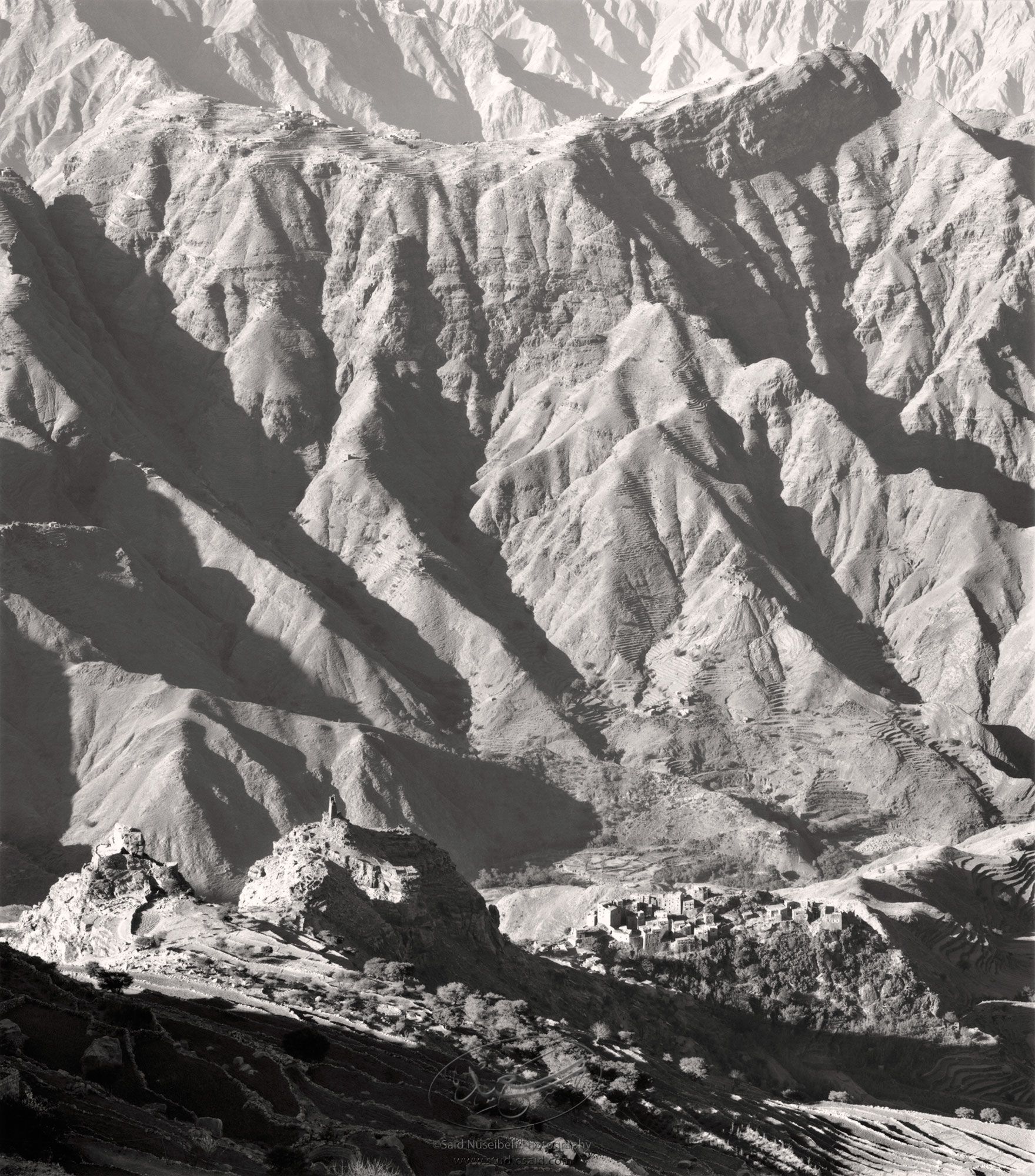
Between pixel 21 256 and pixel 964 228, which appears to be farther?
pixel 964 228

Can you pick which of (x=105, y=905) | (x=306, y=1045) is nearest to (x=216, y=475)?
(x=105, y=905)

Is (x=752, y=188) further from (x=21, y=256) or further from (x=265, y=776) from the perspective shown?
(x=265, y=776)

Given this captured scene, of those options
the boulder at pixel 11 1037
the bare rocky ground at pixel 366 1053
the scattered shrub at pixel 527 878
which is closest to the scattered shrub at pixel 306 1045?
the bare rocky ground at pixel 366 1053

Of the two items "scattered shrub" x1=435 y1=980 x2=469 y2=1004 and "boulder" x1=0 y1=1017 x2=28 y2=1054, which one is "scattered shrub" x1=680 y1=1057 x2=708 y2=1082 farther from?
"boulder" x1=0 y1=1017 x2=28 y2=1054

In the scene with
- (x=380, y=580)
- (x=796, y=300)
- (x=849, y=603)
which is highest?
(x=796, y=300)

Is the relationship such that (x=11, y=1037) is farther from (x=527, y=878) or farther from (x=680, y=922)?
(x=527, y=878)

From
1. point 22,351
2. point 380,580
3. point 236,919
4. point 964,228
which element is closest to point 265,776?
point 380,580
